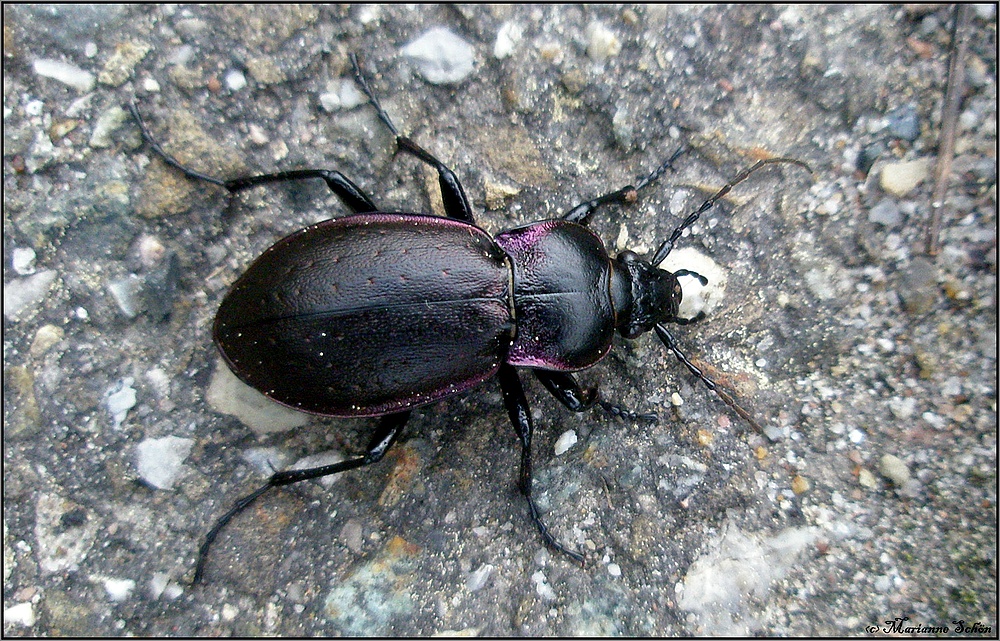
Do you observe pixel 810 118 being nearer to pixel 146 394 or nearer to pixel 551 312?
pixel 551 312

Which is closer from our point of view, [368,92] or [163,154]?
[163,154]

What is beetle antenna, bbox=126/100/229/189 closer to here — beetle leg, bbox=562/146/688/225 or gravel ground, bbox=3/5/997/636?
gravel ground, bbox=3/5/997/636

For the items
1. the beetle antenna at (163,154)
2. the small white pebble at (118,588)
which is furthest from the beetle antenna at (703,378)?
the small white pebble at (118,588)

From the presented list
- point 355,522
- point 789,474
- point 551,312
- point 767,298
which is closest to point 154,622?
point 355,522

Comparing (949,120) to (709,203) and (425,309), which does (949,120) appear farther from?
(425,309)

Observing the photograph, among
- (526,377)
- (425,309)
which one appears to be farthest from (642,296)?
(425,309)

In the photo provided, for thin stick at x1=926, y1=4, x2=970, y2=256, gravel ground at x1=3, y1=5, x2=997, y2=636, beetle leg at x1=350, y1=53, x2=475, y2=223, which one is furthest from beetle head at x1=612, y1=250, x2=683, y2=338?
thin stick at x1=926, y1=4, x2=970, y2=256
